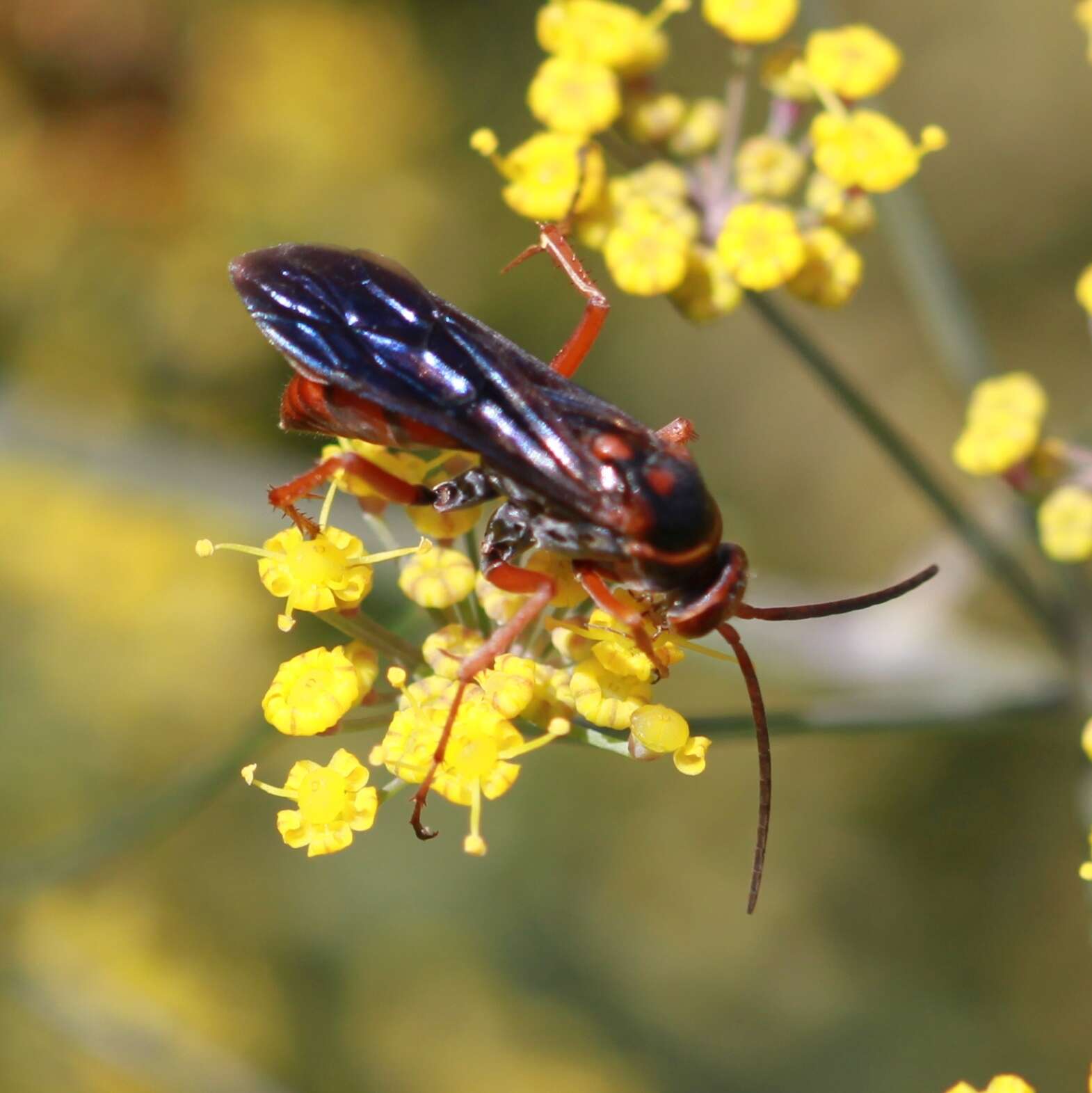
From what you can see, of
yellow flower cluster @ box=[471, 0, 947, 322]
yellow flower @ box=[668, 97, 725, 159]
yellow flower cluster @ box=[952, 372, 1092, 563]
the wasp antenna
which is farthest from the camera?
yellow flower @ box=[668, 97, 725, 159]

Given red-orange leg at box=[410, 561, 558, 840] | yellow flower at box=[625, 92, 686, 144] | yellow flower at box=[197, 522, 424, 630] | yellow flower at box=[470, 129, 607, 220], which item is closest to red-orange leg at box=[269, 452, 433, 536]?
yellow flower at box=[197, 522, 424, 630]

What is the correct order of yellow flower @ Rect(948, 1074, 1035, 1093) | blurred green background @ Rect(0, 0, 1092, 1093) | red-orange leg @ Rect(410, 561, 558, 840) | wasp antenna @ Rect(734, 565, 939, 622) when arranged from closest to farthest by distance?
yellow flower @ Rect(948, 1074, 1035, 1093) → red-orange leg @ Rect(410, 561, 558, 840) → wasp antenna @ Rect(734, 565, 939, 622) → blurred green background @ Rect(0, 0, 1092, 1093)

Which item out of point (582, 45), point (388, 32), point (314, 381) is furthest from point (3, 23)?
point (314, 381)

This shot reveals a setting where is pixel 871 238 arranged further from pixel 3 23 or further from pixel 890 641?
pixel 3 23

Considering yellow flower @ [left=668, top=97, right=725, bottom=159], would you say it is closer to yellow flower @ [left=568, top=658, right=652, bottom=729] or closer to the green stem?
the green stem

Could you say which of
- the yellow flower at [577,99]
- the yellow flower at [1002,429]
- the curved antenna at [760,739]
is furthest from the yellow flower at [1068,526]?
the yellow flower at [577,99]

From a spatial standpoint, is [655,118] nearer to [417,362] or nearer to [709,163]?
[709,163]

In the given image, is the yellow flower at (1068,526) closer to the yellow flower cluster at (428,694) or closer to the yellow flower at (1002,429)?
the yellow flower at (1002,429)
